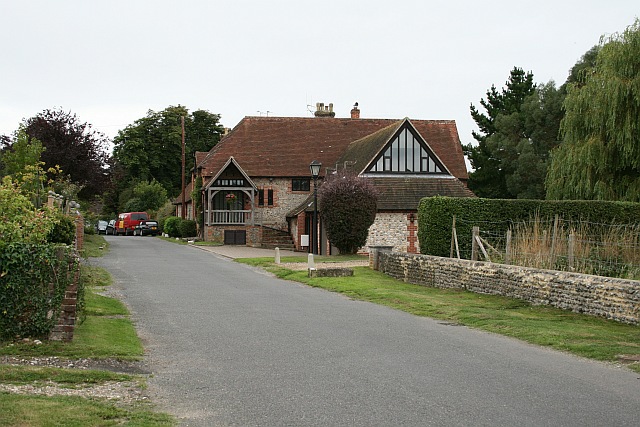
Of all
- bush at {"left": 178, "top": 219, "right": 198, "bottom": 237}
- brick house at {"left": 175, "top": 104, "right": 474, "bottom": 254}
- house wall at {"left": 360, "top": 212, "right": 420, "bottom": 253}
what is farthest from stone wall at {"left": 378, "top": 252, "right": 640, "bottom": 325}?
bush at {"left": 178, "top": 219, "right": 198, "bottom": 237}

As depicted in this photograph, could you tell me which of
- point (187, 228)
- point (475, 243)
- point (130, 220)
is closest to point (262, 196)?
point (187, 228)

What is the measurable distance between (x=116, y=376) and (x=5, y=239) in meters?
2.91

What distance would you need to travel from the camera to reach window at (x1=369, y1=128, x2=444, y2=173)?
42.2 m

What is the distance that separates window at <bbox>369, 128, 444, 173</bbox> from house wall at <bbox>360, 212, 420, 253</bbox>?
10.7ft

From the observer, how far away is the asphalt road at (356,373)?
7.43 m

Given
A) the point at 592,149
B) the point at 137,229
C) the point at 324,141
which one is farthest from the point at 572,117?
the point at 137,229

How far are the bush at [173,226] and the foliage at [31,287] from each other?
159ft

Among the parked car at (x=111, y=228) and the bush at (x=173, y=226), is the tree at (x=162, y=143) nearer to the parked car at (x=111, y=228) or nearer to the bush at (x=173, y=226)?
the parked car at (x=111, y=228)

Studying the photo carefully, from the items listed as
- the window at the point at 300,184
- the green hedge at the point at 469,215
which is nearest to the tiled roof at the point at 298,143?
the window at the point at 300,184

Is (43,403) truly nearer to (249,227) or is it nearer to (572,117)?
(572,117)

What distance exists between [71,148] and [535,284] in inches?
1201

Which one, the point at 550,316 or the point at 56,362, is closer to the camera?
the point at 56,362

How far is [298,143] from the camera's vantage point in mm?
54312

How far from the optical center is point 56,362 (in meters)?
9.60
